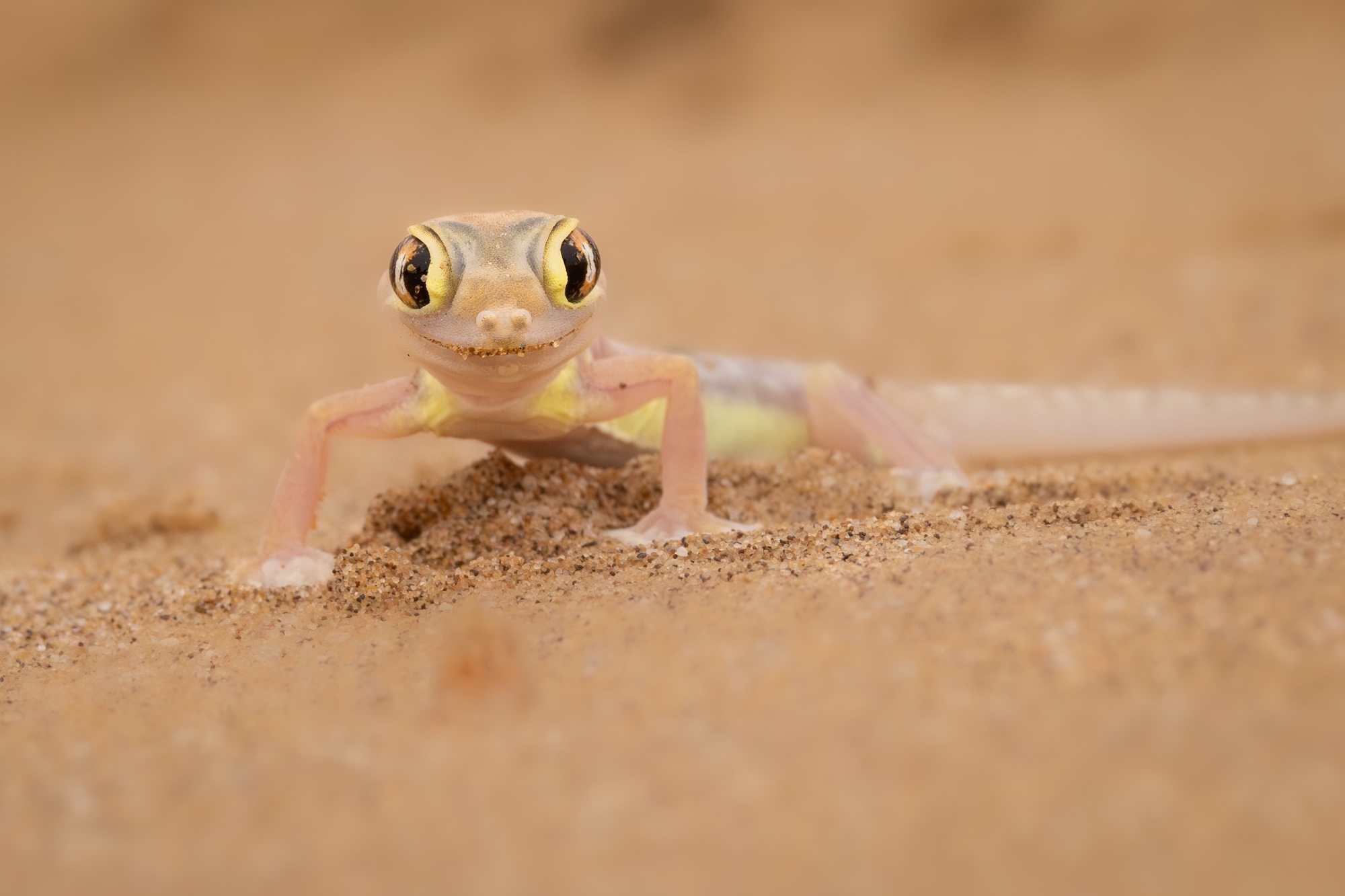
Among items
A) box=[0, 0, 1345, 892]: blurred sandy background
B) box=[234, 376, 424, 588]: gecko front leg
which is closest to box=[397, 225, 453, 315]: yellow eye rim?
box=[234, 376, 424, 588]: gecko front leg

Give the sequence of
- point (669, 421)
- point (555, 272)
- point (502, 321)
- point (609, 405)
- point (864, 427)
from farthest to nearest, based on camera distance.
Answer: point (864, 427), point (609, 405), point (669, 421), point (555, 272), point (502, 321)

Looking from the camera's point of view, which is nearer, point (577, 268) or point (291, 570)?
point (577, 268)

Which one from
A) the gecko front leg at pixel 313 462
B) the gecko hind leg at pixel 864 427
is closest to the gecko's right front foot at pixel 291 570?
the gecko front leg at pixel 313 462

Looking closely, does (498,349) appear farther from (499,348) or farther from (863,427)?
(863,427)

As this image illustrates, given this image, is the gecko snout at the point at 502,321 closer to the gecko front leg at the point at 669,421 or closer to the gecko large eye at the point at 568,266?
the gecko large eye at the point at 568,266

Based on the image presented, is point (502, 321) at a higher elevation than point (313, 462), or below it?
higher

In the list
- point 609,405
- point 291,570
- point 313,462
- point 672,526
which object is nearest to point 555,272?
point 609,405

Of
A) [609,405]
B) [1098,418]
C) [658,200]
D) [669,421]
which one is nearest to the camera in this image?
[669,421]

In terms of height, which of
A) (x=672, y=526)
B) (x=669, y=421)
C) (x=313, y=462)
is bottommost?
(x=672, y=526)
